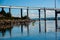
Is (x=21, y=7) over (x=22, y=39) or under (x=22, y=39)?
over

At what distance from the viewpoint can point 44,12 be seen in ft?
151

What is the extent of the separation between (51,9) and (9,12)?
1083 cm

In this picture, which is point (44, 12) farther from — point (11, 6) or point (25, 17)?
point (11, 6)

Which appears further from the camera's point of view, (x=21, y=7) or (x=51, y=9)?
(x=51, y=9)

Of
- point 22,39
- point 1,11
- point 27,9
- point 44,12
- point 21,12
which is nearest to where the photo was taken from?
point 22,39

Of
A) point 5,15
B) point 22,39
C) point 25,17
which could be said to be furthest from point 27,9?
point 22,39

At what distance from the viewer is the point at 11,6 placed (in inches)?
1593

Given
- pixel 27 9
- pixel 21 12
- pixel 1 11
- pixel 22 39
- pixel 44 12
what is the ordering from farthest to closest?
1. pixel 44 12
2. pixel 27 9
3. pixel 21 12
4. pixel 1 11
5. pixel 22 39

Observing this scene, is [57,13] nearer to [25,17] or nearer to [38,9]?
[38,9]

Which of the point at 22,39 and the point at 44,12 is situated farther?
the point at 44,12

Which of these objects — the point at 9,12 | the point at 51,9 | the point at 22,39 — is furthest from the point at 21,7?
the point at 22,39

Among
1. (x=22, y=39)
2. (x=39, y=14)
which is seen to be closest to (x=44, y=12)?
(x=39, y=14)

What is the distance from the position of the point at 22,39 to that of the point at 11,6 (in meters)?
31.2

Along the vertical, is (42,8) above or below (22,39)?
above
